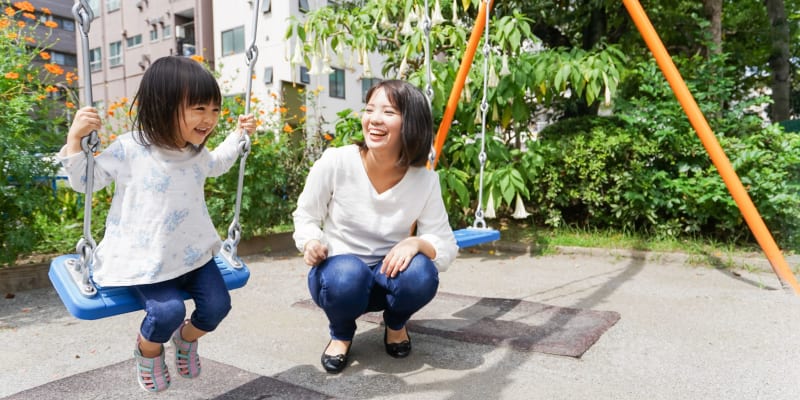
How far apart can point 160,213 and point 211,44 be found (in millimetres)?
17027

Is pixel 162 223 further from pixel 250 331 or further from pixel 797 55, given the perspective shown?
pixel 797 55

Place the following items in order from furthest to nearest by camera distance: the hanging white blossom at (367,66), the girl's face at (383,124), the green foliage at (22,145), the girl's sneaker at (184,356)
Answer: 1. the hanging white blossom at (367,66)
2. the green foliage at (22,145)
3. the girl's face at (383,124)
4. the girl's sneaker at (184,356)

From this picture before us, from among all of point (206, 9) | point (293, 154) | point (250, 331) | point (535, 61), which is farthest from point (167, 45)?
point (250, 331)

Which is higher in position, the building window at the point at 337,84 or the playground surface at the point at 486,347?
the building window at the point at 337,84

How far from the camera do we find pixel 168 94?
1583mm

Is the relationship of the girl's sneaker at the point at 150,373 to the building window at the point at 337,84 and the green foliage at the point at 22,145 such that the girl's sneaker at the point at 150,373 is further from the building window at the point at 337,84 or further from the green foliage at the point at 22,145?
the building window at the point at 337,84

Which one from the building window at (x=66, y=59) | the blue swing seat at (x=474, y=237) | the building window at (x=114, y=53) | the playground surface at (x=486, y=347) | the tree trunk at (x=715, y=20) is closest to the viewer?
the playground surface at (x=486, y=347)

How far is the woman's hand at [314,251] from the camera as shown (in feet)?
6.19

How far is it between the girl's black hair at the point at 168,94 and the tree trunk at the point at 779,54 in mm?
7525

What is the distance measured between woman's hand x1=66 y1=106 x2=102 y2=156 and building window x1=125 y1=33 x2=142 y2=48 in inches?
807

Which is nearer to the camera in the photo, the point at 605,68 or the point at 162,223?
the point at 162,223

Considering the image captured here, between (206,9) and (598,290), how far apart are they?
16.8 meters

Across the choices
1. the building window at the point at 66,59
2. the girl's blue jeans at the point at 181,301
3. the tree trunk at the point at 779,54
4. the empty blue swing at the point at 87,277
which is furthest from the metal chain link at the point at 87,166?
the building window at the point at 66,59

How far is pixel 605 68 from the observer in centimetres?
408
